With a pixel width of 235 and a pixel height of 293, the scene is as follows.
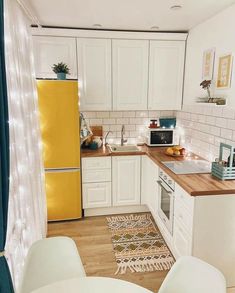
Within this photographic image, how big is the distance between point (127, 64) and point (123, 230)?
215cm

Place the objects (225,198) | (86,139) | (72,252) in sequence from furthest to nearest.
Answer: (86,139)
(225,198)
(72,252)

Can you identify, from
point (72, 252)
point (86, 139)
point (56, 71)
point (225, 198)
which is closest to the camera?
point (72, 252)

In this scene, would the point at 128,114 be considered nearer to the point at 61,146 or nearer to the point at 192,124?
the point at 192,124

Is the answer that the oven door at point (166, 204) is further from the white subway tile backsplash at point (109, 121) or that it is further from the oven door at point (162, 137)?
the white subway tile backsplash at point (109, 121)

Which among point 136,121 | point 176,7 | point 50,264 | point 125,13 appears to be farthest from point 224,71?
point 50,264

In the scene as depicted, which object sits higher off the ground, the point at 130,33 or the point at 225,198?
the point at 130,33

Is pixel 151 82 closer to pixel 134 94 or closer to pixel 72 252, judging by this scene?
pixel 134 94

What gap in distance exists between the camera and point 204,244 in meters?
2.01

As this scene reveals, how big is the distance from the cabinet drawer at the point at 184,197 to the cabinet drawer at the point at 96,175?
3.88 feet

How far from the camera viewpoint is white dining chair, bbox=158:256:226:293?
114 cm

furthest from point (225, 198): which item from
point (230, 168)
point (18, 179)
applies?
point (18, 179)

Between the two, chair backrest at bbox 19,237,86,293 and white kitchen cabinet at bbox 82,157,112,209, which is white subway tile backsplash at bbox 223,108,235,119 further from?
chair backrest at bbox 19,237,86,293

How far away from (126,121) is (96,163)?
87 cm

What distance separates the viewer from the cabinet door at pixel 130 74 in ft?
10.6
